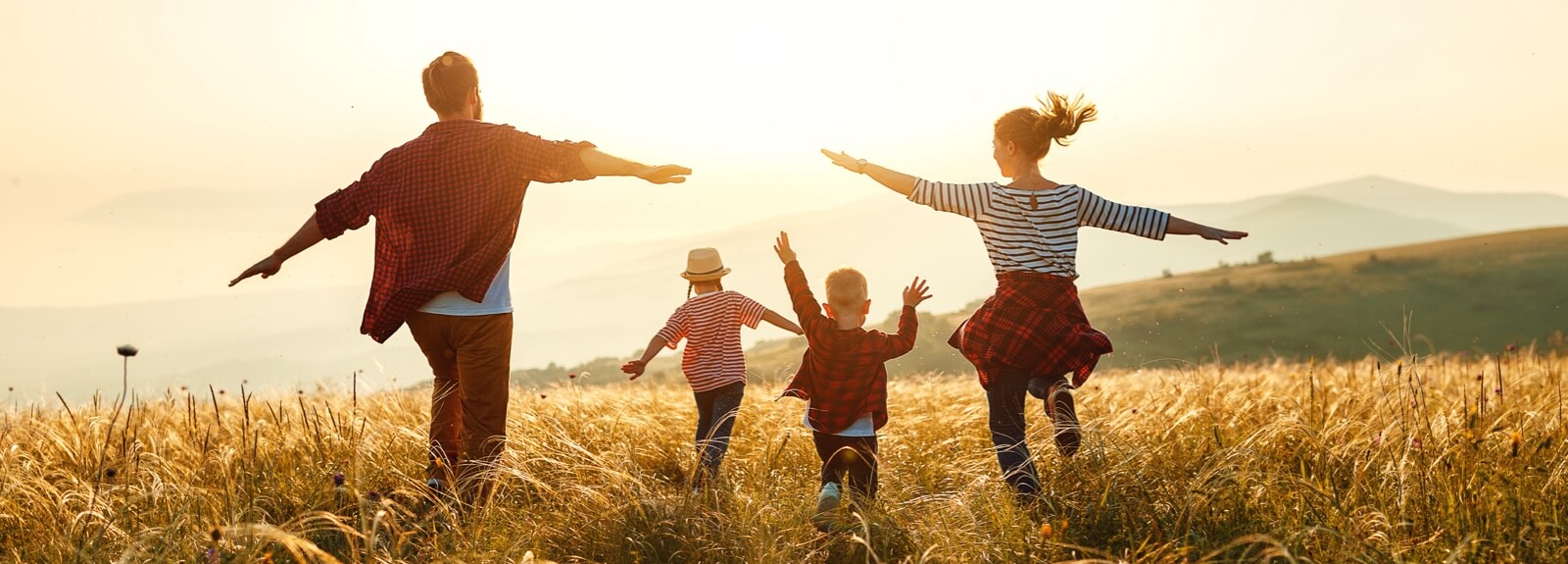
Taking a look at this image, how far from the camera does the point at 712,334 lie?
6434 mm

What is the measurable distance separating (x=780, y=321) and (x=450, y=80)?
2202 mm

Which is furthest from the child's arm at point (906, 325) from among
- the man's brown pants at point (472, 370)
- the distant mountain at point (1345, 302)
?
the distant mountain at point (1345, 302)

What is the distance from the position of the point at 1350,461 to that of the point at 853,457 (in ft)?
8.76

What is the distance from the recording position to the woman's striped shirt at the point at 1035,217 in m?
5.26

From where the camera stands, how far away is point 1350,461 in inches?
228

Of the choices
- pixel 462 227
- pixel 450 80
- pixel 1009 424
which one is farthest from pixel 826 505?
pixel 450 80

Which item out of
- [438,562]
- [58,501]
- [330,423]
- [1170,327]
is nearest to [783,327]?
[438,562]

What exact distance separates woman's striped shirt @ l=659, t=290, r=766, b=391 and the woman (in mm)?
1407

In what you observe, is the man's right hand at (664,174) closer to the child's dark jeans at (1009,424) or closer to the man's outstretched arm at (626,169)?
the man's outstretched arm at (626,169)

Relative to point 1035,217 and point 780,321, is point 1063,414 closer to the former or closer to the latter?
point 1035,217

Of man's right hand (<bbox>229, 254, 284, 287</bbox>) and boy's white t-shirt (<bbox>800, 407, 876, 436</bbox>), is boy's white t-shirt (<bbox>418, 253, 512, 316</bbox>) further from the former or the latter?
boy's white t-shirt (<bbox>800, 407, 876, 436</bbox>)

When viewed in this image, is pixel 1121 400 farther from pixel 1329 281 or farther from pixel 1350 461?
pixel 1329 281

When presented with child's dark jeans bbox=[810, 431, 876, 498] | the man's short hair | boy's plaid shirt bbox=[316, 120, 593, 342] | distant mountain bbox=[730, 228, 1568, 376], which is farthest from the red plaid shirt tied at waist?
distant mountain bbox=[730, 228, 1568, 376]

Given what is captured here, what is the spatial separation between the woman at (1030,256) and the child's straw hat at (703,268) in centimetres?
140
